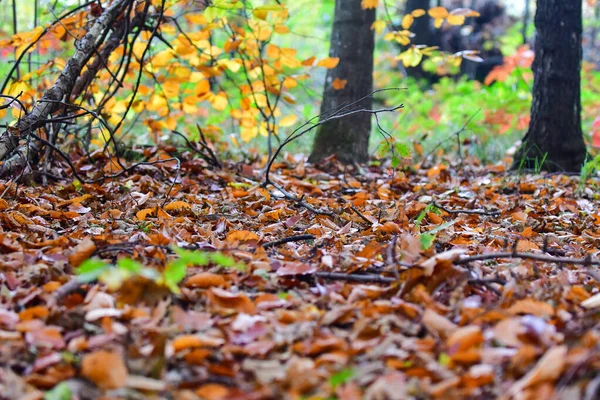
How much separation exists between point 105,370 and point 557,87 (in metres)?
3.43

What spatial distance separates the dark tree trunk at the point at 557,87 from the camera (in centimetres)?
355

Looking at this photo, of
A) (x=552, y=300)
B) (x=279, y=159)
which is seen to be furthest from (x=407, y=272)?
(x=279, y=159)

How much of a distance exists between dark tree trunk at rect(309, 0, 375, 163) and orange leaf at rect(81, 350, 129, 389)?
295 cm

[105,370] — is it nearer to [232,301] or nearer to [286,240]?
[232,301]

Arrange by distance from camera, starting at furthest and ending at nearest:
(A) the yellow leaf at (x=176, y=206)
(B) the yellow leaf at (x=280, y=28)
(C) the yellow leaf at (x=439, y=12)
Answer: (C) the yellow leaf at (x=439, y=12), (B) the yellow leaf at (x=280, y=28), (A) the yellow leaf at (x=176, y=206)

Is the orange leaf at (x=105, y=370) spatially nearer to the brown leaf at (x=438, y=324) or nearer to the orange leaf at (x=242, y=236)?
the brown leaf at (x=438, y=324)

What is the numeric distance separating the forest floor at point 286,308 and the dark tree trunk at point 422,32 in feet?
28.1

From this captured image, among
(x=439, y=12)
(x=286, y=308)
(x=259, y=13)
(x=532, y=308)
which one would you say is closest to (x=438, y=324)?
(x=532, y=308)

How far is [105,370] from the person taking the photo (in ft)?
3.29

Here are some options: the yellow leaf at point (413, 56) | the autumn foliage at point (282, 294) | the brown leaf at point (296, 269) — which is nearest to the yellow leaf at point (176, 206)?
the autumn foliage at point (282, 294)

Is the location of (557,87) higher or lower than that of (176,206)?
higher

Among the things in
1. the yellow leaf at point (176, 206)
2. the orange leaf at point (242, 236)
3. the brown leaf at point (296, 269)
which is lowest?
the brown leaf at point (296, 269)

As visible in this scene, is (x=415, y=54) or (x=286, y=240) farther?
(x=415, y=54)

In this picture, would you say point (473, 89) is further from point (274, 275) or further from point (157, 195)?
point (274, 275)
